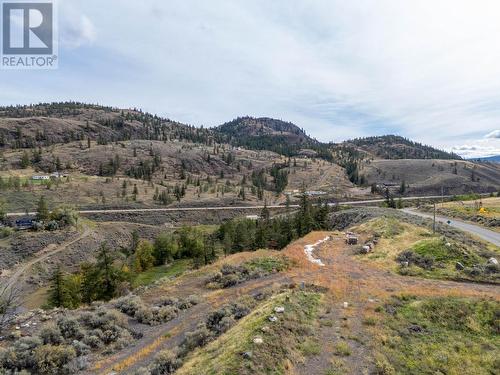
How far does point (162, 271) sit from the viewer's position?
75.6 m

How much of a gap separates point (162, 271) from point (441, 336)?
6581 centimetres

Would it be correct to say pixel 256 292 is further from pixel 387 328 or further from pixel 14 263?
pixel 14 263

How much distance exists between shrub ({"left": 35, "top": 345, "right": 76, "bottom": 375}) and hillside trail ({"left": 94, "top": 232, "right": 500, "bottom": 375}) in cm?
150

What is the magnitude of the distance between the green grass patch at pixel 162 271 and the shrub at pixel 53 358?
5151 cm

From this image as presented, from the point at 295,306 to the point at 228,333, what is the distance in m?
5.33

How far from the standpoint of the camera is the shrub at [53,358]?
15.8 m

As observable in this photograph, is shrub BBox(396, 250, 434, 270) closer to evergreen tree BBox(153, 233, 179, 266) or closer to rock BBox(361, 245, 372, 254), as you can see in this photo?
rock BBox(361, 245, 372, 254)

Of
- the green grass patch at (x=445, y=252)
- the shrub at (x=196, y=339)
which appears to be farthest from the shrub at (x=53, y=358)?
the green grass patch at (x=445, y=252)

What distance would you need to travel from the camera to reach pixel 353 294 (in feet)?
85.2

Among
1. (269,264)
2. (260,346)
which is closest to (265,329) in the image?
(260,346)

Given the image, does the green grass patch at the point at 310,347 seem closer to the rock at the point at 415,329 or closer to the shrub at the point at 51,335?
the rock at the point at 415,329

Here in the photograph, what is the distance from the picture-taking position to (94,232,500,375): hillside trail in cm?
1670

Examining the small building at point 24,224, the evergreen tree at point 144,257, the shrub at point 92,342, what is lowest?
the evergreen tree at point 144,257

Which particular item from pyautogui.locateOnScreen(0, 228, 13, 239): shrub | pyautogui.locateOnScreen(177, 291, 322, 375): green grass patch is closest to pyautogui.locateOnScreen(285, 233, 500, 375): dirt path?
pyautogui.locateOnScreen(177, 291, 322, 375): green grass patch
